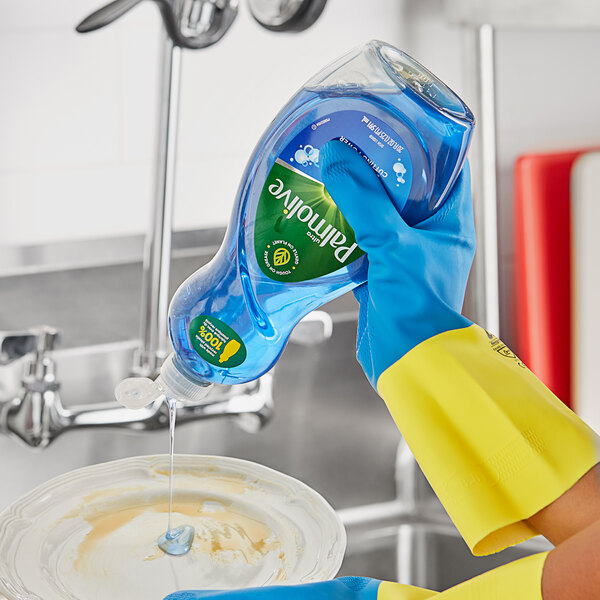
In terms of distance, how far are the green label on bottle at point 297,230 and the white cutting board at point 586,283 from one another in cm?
53

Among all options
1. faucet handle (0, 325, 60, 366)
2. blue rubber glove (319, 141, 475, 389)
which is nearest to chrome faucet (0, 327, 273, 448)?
faucet handle (0, 325, 60, 366)

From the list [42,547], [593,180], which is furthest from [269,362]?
[593,180]

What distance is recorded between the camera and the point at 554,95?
101cm

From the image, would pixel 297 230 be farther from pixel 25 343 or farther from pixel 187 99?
pixel 187 99

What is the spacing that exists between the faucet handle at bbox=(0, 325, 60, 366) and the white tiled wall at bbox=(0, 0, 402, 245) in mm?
120

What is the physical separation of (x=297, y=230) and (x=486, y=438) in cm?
14

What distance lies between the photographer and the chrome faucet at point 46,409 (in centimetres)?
74

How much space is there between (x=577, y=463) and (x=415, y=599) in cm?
10

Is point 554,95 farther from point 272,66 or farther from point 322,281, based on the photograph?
point 322,281

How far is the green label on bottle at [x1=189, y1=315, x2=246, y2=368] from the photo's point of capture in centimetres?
50

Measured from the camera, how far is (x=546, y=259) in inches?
39.3

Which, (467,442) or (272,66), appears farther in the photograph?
(272,66)

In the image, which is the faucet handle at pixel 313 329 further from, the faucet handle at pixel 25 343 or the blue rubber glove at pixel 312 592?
the blue rubber glove at pixel 312 592

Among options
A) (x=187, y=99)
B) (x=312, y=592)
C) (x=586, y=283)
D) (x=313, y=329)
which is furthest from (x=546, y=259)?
(x=312, y=592)
